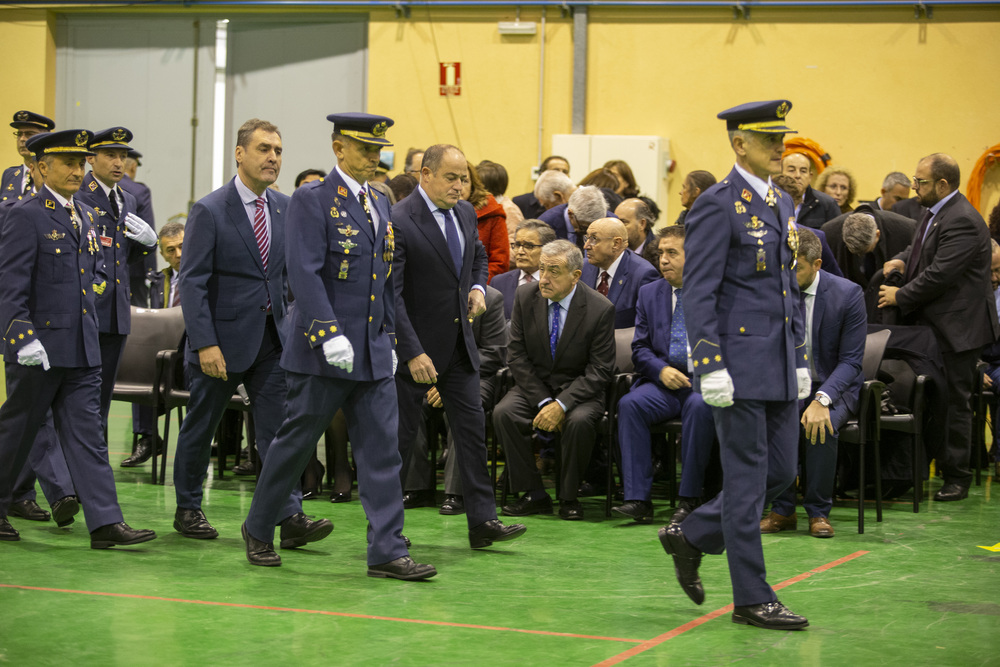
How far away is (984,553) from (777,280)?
1936 millimetres

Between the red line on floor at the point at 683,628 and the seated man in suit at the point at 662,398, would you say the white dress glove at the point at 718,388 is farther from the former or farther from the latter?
the seated man in suit at the point at 662,398

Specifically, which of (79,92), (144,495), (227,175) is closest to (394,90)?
(227,175)

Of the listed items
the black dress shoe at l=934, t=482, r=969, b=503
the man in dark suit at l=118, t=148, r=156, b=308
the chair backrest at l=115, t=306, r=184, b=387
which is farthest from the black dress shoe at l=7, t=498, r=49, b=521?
the black dress shoe at l=934, t=482, r=969, b=503

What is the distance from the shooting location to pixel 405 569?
4.39 meters

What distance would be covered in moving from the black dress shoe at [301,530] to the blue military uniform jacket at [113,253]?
1.37 meters

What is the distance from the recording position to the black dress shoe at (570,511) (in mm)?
5746

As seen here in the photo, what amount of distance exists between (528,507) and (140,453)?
252 cm

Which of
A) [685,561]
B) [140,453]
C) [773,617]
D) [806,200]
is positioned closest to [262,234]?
[685,561]

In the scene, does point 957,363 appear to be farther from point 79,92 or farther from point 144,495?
point 79,92

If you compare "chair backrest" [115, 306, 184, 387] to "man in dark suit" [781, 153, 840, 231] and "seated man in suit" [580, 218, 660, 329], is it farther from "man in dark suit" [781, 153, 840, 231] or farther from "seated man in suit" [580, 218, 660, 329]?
"man in dark suit" [781, 153, 840, 231]

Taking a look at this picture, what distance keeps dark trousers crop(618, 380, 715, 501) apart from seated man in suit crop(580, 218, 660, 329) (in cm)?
76

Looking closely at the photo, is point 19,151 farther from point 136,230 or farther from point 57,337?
point 57,337

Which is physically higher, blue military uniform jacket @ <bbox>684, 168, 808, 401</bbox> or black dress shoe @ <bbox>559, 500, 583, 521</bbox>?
blue military uniform jacket @ <bbox>684, 168, 808, 401</bbox>

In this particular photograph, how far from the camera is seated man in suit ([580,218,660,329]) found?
6.41 meters
